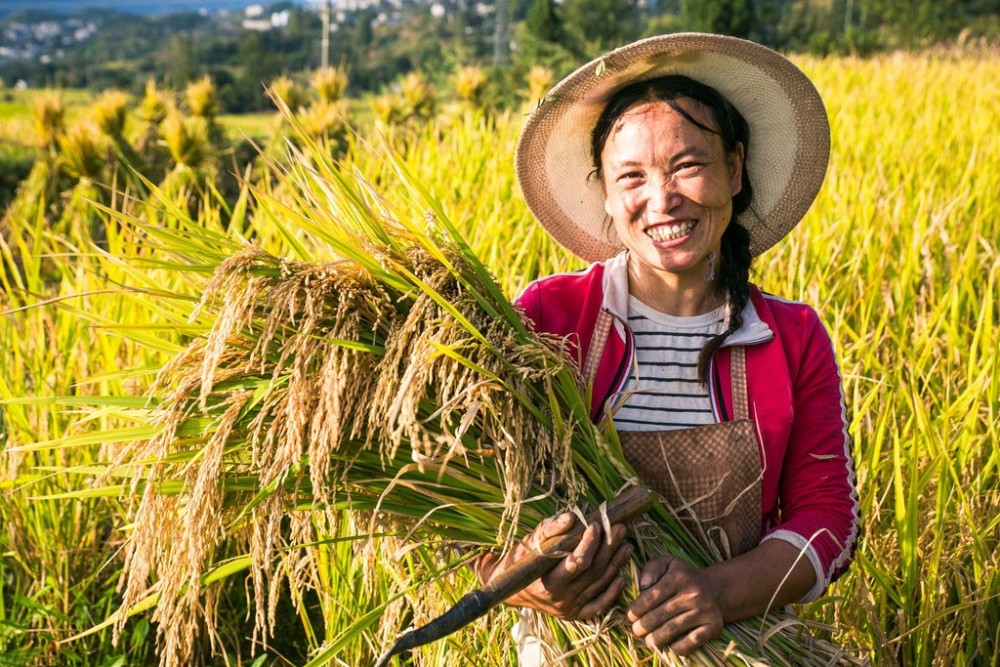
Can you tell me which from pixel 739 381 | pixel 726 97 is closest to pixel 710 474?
pixel 739 381

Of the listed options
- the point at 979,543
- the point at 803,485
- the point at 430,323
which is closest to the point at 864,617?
the point at 979,543

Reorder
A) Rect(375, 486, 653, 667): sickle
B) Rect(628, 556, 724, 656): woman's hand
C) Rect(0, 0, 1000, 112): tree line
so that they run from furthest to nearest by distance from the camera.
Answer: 1. Rect(0, 0, 1000, 112): tree line
2. Rect(628, 556, 724, 656): woman's hand
3. Rect(375, 486, 653, 667): sickle

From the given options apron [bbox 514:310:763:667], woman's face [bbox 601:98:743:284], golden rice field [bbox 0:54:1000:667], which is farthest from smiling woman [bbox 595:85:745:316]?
golden rice field [bbox 0:54:1000:667]

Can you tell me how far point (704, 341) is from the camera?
1345 millimetres

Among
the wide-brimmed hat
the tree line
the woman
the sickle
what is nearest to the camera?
the sickle

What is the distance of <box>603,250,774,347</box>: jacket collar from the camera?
51.1 inches

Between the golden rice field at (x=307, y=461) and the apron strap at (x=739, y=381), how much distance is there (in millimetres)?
335

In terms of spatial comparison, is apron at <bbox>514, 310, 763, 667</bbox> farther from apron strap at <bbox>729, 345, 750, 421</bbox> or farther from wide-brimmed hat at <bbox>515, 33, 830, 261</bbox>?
wide-brimmed hat at <bbox>515, 33, 830, 261</bbox>

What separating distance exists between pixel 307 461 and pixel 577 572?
0.32 metres

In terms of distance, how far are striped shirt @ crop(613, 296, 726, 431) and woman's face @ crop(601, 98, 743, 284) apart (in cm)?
8

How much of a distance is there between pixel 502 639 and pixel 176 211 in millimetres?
796

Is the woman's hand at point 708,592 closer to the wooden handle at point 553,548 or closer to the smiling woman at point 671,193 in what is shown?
the wooden handle at point 553,548

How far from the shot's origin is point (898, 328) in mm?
2463

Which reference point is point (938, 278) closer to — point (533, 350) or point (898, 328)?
point (898, 328)
